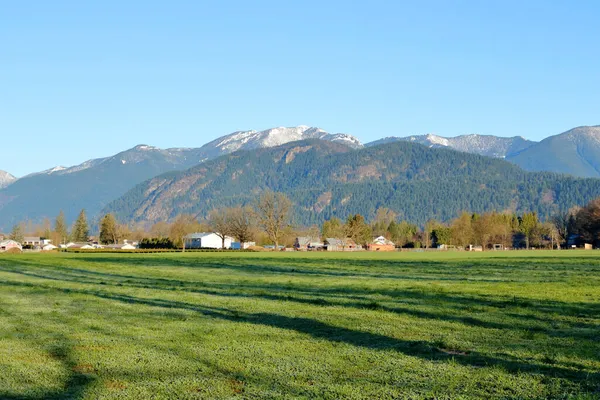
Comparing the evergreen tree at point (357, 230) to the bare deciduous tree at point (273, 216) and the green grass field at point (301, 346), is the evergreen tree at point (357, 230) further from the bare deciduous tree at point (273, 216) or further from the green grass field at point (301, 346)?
the green grass field at point (301, 346)

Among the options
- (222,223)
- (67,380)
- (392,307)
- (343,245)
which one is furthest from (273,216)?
(67,380)

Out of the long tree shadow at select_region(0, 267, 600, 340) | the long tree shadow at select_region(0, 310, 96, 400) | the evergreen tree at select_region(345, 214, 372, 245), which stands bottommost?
the long tree shadow at select_region(0, 310, 96, 400)

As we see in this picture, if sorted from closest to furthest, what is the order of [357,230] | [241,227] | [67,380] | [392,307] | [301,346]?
[67,380] < [301,346] < [392,307] < [241,227] < [357,230]

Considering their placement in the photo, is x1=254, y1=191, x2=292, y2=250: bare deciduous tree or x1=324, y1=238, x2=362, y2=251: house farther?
x1=324, y1=238, x2=362, y2=251: house

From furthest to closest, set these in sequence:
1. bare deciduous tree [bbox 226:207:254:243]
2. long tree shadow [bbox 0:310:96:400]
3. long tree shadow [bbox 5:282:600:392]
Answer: bare deciduous tree [bbox 226:207:254:243] < long tree shadow [bbox 5:282:600:392] < long tree shadow [bbox 0:310:96:400]

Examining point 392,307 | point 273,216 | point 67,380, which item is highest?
point 273,216

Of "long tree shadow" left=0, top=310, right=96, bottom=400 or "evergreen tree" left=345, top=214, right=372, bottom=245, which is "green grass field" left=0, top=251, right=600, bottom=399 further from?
"evergreen tree" left=345, top=214, right=372, bottom=245

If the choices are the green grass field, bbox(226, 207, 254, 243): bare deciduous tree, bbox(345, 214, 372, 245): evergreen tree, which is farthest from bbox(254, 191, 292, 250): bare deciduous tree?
the green grass field

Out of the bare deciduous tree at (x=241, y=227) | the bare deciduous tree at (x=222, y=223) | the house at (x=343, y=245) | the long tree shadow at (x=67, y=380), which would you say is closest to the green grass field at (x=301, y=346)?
the long tree shadow at (x=67, y=380)

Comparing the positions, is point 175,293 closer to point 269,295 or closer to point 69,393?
point 269,295

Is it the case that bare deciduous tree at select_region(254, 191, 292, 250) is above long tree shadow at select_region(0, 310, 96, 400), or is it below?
above

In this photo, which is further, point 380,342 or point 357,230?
point 357,230

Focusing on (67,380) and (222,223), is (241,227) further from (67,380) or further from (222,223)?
(67,380)

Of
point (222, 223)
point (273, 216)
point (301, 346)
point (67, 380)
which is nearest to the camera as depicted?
point (67, 380)
